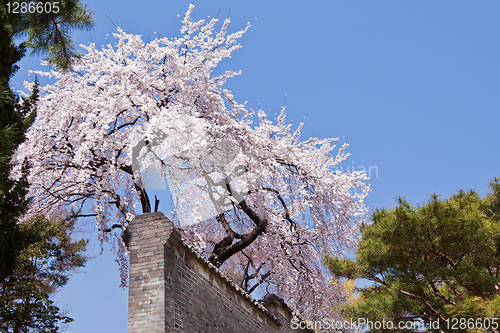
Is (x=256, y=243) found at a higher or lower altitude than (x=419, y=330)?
higher

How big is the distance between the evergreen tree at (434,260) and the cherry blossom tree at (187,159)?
3.23 meters

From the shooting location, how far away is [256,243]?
15453mm

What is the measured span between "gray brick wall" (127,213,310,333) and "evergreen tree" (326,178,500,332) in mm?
4201

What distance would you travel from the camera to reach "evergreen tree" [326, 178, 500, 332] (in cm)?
988

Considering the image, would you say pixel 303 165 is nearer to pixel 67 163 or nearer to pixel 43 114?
pixel 67 163

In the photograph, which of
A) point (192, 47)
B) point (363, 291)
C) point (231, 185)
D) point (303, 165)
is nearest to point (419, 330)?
point (363, 291)

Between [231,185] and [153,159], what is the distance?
7.81 ft

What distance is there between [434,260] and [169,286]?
653cm
